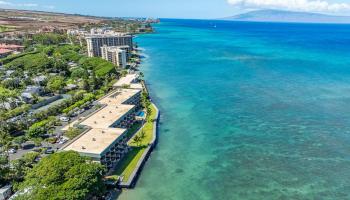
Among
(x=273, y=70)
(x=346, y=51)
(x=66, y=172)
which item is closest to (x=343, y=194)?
(x=66, y=172)

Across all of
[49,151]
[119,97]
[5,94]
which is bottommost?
[49,151]

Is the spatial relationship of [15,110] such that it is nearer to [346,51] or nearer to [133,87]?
[133,87]

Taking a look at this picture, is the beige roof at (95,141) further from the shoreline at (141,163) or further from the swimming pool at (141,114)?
the swimming pool at (141,114)

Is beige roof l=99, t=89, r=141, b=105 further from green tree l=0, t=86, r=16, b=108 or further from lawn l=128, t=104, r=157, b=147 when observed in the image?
green tree l=0, t=86, r=16, b=108

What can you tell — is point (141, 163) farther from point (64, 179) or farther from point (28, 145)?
point (28, 145)

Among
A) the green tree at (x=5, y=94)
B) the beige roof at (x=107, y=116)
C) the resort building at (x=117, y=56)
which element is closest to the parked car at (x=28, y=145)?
the beige roof at (x=107, y=116)

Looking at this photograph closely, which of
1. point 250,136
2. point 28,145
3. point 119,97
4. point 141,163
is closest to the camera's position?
point 141,163

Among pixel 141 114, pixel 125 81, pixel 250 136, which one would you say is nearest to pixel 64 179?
pixel 141 114
